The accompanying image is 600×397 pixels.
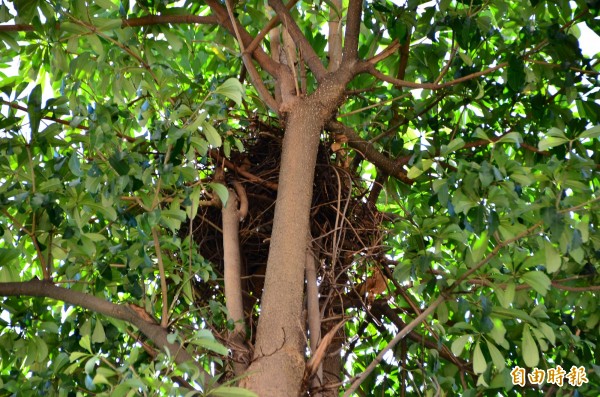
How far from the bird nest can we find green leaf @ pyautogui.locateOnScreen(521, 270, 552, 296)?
0.65 meters

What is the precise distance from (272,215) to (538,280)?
1087 millimetres

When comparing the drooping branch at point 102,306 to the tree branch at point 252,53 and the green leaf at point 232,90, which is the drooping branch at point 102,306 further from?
the tree branch at point 252,53

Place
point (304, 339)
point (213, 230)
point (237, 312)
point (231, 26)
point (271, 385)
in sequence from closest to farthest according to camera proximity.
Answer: point (271, 385)
point (304, 339)
point (237, 312)
point (231, 26)
point (213, 230)

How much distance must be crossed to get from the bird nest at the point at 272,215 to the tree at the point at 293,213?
11mm

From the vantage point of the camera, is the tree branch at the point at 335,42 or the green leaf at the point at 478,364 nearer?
the green leaf at the point at 478,364

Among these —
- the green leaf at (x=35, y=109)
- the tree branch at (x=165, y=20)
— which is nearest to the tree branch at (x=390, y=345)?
the green leaf at (x=35, y=109)

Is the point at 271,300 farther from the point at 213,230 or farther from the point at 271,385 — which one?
the point at 213,230

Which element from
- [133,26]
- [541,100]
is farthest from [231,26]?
[541,100]

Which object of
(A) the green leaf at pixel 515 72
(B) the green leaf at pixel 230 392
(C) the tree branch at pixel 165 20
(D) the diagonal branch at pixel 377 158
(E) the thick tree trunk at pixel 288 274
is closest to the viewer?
(B) the green leaf at pixel 230 392

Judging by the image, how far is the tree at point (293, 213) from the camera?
2148 mm

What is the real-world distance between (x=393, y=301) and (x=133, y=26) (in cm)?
135

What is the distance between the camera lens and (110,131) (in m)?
2.14

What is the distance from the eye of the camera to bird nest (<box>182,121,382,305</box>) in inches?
111

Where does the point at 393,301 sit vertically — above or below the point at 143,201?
below
